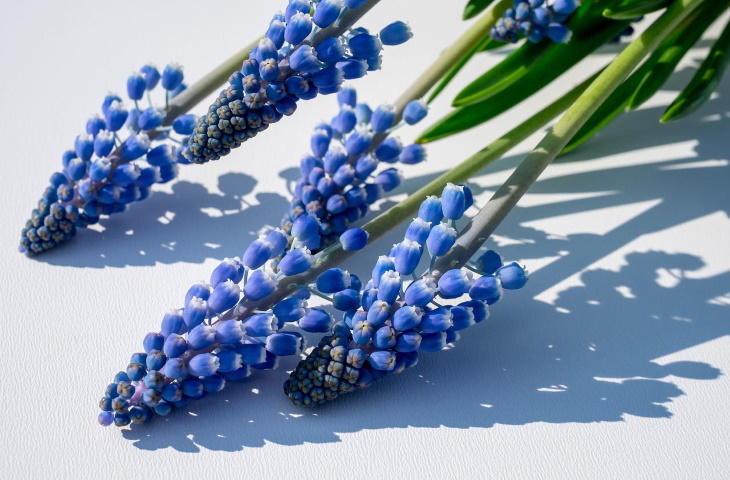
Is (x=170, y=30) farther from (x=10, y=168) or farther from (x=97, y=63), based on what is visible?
(x=10, y=168)

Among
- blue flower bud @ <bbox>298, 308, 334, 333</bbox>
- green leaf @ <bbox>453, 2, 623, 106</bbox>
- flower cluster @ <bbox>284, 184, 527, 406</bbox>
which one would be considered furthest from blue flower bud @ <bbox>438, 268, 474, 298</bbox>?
green leaf @ <bbox>453, 2, 623, 106</bbox>

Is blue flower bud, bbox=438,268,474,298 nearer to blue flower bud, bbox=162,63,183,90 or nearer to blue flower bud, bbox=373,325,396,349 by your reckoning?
blue flower bud, bbox=373,325,396,349

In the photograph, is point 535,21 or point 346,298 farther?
point 535,21

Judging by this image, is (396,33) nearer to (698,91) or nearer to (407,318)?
(407,318)

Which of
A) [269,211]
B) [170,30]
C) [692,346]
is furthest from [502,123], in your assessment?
[170,30]

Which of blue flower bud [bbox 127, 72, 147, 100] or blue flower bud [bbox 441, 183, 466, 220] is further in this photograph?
blue flower bud [bbox 127, 72, 147, 100]

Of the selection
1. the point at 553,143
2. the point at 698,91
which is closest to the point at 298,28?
the point at 553,143
